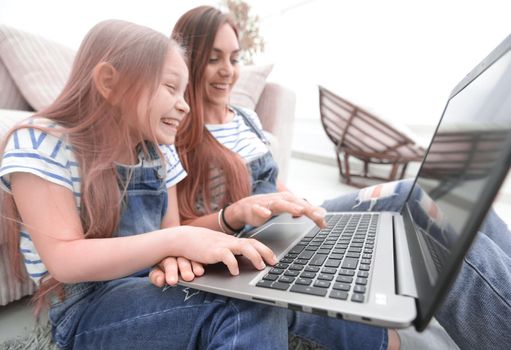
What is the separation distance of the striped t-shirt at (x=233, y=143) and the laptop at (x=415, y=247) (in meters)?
0.27

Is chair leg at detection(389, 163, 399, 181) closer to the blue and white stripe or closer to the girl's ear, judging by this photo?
the blue and white stripe

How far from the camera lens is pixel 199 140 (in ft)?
2.44

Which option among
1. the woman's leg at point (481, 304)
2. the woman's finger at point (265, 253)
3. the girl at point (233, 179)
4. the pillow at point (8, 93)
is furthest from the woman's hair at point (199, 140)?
the pillow at point (8, 93)

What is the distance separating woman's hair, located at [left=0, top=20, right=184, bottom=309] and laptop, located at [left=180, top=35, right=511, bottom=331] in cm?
20

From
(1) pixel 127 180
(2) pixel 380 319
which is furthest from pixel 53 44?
(2) pixel 380 319

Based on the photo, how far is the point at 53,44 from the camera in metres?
1.06

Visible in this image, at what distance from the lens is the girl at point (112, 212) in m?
0.37

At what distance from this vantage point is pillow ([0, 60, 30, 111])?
98 cm

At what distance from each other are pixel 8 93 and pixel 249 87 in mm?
852

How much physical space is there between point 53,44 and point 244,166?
84cm

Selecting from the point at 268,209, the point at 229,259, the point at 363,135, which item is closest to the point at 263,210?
the point at 268,209

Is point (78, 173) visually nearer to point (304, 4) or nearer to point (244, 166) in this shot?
point (244, 166)

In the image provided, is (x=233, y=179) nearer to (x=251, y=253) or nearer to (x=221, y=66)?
(x=221, y=66)

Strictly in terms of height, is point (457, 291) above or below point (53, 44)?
below
